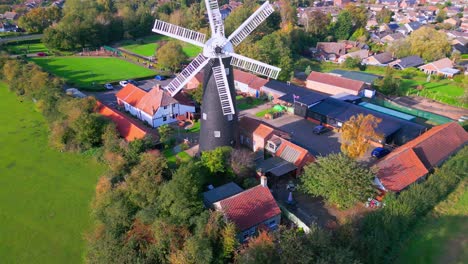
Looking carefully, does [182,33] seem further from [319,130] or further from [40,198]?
[319,130]

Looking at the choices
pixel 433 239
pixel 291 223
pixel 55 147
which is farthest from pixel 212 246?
pixel 55 147

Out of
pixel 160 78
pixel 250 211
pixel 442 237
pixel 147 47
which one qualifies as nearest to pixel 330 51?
pixel 160 78

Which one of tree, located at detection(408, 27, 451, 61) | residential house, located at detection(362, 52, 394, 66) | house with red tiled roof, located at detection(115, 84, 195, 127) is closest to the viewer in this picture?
house with red tiled roof, located at detection(115, 84, 195, 127)

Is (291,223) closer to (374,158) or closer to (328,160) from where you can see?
(328,160)

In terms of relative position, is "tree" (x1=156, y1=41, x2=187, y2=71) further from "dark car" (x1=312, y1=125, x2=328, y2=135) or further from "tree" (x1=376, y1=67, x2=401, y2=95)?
"tree" (x1=376, y1=67, x2=401, y2=95)

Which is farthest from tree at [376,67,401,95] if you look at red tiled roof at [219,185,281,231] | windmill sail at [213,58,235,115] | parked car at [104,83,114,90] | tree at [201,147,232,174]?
parked car at [104,83,114,90]
